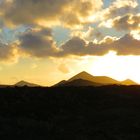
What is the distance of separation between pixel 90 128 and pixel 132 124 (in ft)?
16.2

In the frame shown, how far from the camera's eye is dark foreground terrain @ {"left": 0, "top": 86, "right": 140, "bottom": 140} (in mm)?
36531

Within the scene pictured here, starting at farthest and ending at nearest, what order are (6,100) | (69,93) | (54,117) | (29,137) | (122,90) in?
(122,90) < (69,93) < (6,100) < (54,117) < (29,137)

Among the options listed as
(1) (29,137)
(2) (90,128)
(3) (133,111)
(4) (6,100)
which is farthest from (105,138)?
(4) (6,100)

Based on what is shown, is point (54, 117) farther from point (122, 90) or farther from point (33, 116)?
point (122, 90)

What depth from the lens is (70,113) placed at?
155 ft

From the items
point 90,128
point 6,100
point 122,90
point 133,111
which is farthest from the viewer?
point 122,90

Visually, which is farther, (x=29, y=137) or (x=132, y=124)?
(x=132, y=124)

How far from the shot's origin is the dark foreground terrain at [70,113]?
36.5 meters

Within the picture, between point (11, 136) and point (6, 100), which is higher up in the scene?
point (6, 100)

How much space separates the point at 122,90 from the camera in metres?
60.6

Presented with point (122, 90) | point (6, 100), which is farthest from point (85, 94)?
point (6, 100)

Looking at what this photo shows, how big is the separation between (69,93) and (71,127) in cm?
1619

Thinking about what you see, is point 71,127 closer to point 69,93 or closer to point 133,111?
point 133,111

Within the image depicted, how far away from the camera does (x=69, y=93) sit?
183 ft
